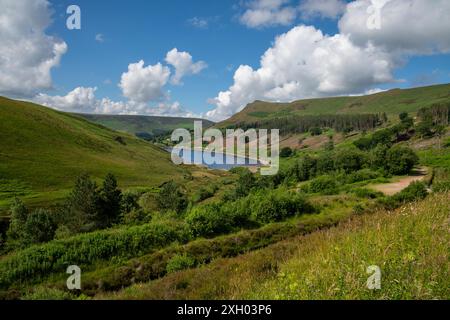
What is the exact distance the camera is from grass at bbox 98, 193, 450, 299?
18.4 ft

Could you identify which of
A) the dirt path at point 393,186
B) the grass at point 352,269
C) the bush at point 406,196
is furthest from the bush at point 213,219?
the dirt path at point 393,186

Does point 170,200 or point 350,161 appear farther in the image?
point 350,161

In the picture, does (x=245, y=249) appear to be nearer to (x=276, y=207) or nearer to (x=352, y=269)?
(x=276, y=207)

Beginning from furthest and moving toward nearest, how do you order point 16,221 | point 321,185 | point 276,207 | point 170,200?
point 170,200 → point 321,185 → point 16,221 → point 276,207

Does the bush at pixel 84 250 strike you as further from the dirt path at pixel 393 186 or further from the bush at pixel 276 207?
the dirt path at pixel 393 186

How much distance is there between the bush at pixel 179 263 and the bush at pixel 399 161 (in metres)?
66.4

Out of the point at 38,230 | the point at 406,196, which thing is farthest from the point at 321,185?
the point at 38,230

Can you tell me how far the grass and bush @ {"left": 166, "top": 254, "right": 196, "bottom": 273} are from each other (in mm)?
4182

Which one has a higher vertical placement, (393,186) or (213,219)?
(213,219)

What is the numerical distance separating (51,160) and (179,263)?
118 metres

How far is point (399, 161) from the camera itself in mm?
70438

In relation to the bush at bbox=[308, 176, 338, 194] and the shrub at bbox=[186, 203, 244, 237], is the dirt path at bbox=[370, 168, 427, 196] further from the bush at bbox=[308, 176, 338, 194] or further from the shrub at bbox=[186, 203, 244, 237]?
the shrub at bbox=[186, 203, 244, 237]
